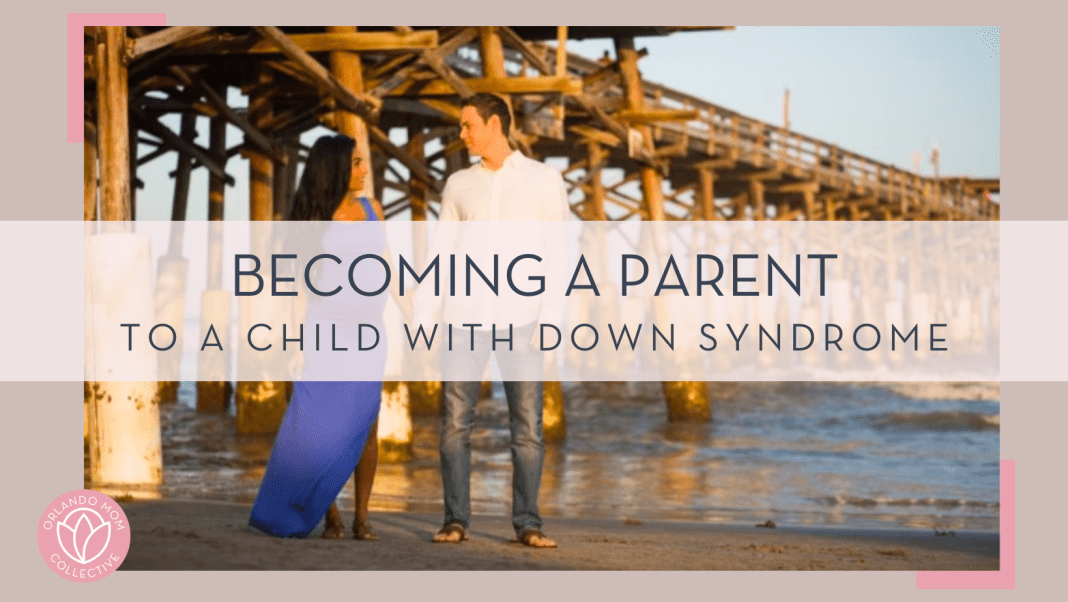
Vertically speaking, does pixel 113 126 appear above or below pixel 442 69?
below

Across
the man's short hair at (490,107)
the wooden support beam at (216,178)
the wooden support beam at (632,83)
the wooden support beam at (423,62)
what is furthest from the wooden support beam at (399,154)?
the man's short hair at (490,107)

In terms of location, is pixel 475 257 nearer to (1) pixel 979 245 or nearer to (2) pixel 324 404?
(2) pixel 324 404

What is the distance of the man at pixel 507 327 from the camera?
14.7 feet

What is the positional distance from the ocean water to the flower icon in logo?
1.88 metres

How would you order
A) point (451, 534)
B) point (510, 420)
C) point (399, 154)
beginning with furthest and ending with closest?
point (399, 154)
point (451, 534)
point (510, 420)

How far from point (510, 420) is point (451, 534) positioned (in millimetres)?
454

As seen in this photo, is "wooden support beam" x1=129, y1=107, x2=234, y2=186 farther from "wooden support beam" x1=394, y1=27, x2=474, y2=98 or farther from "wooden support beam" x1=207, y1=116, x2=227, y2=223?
"wooden support beam" x1=394, y1=27, x2=474, y2=98

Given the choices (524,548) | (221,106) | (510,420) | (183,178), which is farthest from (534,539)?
(183,178)

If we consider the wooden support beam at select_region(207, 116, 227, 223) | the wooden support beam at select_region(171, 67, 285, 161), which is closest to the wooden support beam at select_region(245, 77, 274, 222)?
the wooden support beam at select_region(171, 67, 285, 161)

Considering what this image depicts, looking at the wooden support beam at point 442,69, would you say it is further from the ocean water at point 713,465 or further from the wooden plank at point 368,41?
the ocean water at point 713,465

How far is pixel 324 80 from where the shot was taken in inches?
323

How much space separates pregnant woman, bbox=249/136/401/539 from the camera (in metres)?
4.43

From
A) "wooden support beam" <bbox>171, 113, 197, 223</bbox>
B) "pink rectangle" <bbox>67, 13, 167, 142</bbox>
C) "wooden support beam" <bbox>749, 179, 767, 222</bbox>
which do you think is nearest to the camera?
"pink rectangle" <bbox>67, 13, 167, 142</bbox>

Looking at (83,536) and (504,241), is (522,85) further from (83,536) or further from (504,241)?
(83,536)
